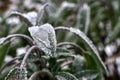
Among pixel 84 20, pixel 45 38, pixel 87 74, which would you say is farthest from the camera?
pixel 84 20

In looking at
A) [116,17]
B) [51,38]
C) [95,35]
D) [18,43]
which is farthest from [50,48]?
[95,35]

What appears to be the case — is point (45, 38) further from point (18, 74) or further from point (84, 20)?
point (84, 20)

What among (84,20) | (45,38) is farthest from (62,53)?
(84,20)

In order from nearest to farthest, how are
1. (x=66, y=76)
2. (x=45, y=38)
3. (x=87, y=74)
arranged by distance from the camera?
(x=45, y=38)
(x=66, y=76)
(x=87, y=74)

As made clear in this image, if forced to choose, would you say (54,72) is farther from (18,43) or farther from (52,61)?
(18,43)

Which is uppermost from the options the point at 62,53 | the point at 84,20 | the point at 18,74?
the point at 84,20

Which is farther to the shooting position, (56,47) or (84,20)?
(84,20)
